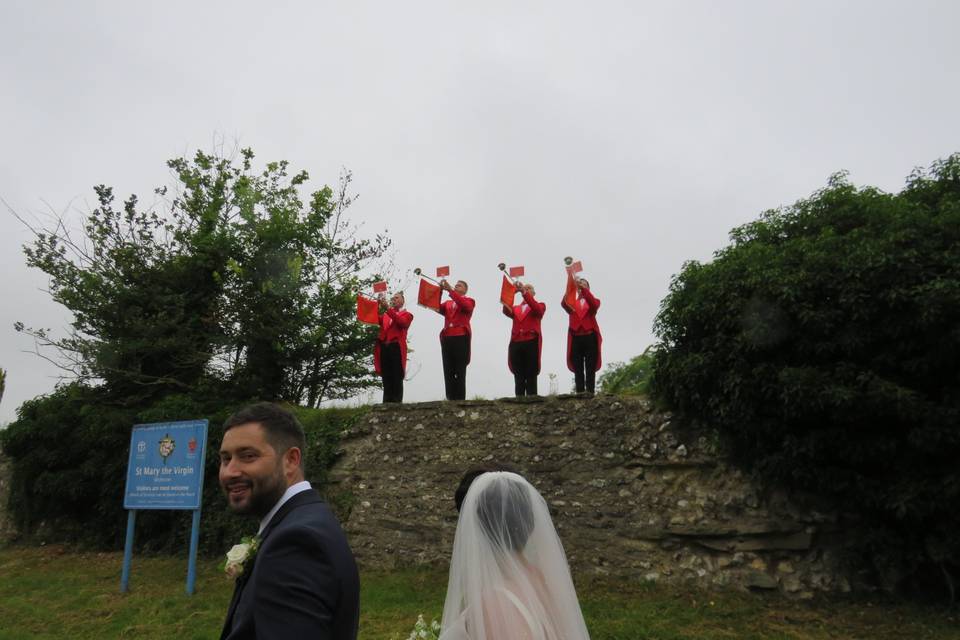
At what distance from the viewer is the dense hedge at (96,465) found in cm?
1120

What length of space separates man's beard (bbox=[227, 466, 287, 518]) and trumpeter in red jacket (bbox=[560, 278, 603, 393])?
8076 millimetres

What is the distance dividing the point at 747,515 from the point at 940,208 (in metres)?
3.69

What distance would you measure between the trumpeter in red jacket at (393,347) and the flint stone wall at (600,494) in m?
0.97

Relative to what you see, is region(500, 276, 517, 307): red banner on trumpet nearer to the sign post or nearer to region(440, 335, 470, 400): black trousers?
region(440, 335, 470, 400): black trousers

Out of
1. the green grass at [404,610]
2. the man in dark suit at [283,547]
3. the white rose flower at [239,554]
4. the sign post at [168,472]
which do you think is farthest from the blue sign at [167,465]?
the man in dark suit at [283,547]

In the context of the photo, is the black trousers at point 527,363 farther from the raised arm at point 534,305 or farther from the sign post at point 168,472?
the sign post at point 168,472

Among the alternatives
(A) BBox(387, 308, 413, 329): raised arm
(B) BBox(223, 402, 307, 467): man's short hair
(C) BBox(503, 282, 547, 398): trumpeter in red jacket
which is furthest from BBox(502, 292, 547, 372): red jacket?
(B) BBox(223, 402, 307, 467): man's short hair

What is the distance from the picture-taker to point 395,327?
37.8 ft

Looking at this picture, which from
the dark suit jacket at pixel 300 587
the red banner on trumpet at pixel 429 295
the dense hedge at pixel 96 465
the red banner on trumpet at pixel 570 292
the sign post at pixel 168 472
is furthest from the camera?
the dense hedge at pixel 96 465

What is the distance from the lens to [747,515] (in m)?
7.58

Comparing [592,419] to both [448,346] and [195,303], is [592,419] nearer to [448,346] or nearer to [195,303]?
[448,346]

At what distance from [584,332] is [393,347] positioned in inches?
124

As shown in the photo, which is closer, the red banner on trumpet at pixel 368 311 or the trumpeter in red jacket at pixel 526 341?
the trumpeter in red jacket at pixel 526 341

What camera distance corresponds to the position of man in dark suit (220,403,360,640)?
194 cm
